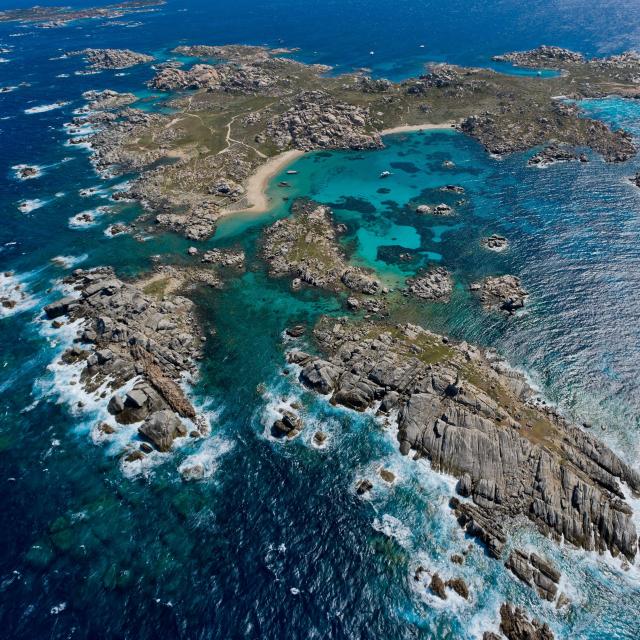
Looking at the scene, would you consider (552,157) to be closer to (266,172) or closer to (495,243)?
(495,243)

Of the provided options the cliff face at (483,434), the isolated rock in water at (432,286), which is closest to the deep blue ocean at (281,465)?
the cliff face at (483,434)

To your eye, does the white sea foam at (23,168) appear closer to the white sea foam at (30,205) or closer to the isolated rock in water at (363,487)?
the white sea foam at (30,205)

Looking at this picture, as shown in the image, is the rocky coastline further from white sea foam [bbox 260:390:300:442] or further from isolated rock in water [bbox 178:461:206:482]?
white sea foam [bbox 260:390:300:442]

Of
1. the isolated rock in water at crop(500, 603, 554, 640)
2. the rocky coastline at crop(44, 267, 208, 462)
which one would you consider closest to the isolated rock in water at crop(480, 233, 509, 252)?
the rocky coastline at crop(44, 267, 208, 462)

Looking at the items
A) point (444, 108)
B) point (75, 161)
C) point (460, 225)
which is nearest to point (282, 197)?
point (460, 225)

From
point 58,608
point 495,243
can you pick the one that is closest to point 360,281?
point 495,243
